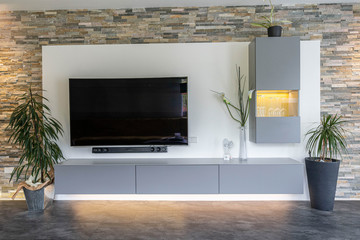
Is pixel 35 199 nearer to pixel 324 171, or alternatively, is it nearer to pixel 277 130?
pixel 277 130

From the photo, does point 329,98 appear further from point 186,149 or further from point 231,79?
point 186,149

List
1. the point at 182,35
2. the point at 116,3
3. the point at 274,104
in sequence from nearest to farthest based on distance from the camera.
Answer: the point at 274,104
the point at 116,3
the point at 182,35

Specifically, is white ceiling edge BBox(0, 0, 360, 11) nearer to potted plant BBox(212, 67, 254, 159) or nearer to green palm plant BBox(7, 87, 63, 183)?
potted plant BBox(212, 67, 254, 159)

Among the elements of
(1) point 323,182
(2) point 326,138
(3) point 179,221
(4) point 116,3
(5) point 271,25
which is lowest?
(3) point 179,221

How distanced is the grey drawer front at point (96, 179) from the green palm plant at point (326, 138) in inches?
90.5

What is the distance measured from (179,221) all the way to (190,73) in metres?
1.87

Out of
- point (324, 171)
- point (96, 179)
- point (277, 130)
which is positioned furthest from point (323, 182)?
point (96, 179)

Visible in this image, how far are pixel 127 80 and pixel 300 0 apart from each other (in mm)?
2485

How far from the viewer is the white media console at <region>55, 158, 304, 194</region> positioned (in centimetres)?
311

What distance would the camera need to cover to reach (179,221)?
2.82m

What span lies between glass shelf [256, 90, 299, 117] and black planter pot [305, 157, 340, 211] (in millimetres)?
674

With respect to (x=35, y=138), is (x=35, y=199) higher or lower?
lower

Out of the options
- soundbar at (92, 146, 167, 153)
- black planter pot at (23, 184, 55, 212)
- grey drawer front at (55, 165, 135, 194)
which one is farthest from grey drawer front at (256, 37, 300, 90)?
black planter pot at (23, 184, 55, 212)

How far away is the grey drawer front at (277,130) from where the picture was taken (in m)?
3.17
